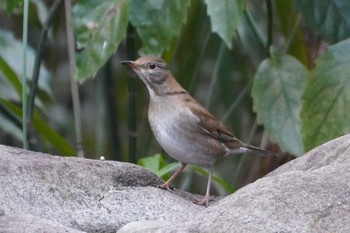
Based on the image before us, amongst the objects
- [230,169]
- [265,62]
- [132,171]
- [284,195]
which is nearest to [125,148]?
[230,169]

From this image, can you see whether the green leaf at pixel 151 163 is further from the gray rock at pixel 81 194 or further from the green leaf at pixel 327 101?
the gray rock at pixel 81 194

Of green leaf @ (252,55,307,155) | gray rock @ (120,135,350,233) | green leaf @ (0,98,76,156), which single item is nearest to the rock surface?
gray rock @ (120,135,350,233)

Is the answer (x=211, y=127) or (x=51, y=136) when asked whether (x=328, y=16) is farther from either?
(x=51, y=136)

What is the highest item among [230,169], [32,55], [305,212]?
[305,212]

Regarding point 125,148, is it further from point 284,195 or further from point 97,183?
point 284,195

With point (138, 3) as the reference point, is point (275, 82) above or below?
below

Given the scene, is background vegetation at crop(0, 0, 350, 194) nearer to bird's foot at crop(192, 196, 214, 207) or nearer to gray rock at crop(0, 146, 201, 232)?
bird's foot at crop(192, 196, 214, 207)
